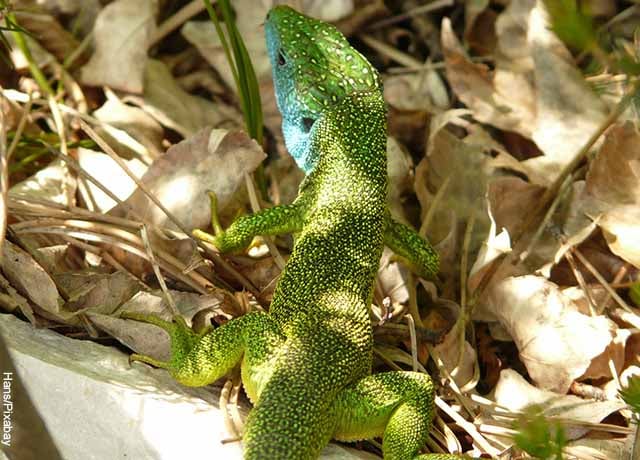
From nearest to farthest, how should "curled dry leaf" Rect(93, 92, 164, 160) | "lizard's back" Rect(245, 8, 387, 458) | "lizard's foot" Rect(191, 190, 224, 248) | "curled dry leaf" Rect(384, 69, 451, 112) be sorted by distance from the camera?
1. "lizard's back" Rect(245, 8, 387, 458)
2. "lizard's foot" Rect(191, 190, 224, 248)
3. "curled dry leaf" Rect(93, 92, 164, 160)
4. "curled dry leaf" Rect(384, 69, 451, 112)

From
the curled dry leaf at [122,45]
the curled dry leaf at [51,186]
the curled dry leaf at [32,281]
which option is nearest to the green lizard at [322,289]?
the curled dry leaf at [32,281]

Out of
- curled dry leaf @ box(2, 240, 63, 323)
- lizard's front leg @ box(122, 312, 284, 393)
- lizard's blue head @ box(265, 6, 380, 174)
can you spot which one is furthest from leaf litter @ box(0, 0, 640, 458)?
lizard's blue head @ box(265, 6, 380, 174)

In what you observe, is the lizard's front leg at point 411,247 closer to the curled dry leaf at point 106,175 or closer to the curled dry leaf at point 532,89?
the curled dry leaf at point 532,89

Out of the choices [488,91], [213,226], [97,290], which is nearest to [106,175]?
[213,226]

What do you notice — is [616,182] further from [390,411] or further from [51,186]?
[51,186]

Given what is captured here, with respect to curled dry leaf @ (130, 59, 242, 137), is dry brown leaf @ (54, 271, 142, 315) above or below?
below

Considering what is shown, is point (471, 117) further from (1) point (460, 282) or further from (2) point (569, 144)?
(1) point (460, 282)

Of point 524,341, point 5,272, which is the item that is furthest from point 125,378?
point 524,341

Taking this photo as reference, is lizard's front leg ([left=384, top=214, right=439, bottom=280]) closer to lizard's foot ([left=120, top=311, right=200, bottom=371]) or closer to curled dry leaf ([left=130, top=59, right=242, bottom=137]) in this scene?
lizard's foot ([left=120, top=311, right=200, bottom=371])
